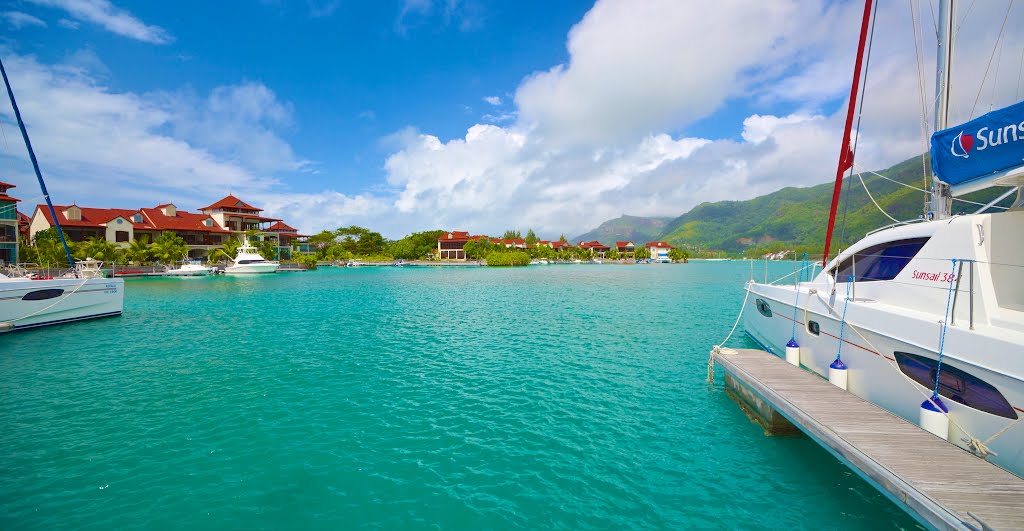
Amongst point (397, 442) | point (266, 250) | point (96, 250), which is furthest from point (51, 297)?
point (266, 250)

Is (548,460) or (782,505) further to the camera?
(548,460)

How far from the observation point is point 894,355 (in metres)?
8.36

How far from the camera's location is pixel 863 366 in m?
9.28

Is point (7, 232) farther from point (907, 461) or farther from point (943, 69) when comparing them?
point (943, 69)

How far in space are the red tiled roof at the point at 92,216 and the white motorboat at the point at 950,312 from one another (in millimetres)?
94036

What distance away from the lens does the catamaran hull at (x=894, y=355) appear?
614 centimetres

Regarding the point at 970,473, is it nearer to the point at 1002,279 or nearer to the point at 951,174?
the point at 1002,279

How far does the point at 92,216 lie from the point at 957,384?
3860 inches

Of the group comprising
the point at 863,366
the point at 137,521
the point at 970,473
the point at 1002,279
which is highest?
the point at 1002,279

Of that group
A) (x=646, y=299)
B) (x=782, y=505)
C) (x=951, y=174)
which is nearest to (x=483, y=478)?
(x=782, y=505)

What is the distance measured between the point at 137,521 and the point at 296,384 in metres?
6.69

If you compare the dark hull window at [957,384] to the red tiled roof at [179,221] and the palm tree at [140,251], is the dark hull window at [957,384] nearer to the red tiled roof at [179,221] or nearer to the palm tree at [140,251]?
the palm tree at [140,251]

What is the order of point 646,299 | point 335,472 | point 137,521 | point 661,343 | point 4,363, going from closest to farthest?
point 137,521, point 335,472, point 4,363, point 661,343, point 646,299

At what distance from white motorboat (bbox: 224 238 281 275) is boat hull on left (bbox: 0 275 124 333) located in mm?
52619
